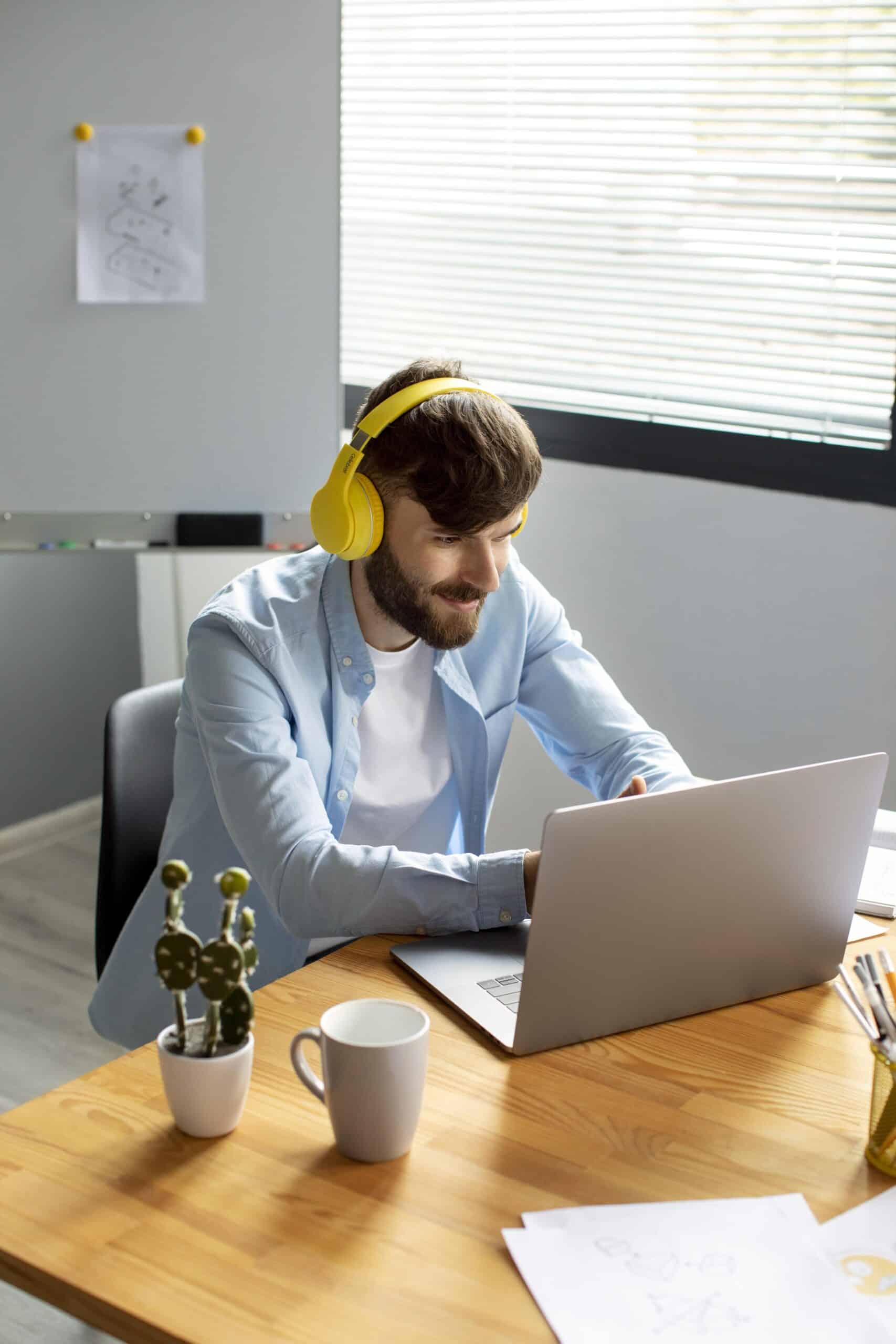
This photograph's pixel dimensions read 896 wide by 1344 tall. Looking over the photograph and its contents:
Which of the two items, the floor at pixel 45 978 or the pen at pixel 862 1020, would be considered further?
the floor at pixel 45 978

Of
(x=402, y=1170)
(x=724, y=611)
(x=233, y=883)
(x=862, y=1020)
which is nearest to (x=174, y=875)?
(x=233, y=883)

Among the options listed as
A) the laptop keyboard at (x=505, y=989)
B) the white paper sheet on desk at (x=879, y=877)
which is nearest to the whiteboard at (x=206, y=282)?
the white paper sheet on desk at (x=879, y=877)

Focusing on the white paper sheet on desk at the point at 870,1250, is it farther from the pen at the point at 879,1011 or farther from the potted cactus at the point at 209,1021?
the potted cactus at the point at 209,1021

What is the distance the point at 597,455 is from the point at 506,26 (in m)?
0.83

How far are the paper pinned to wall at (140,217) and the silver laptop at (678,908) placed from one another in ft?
4.59

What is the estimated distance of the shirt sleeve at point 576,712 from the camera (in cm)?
163

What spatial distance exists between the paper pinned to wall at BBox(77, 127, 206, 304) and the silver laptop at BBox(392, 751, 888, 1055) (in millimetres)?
1399

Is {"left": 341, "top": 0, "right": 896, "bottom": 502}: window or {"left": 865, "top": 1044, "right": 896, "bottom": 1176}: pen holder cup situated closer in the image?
{"left": 865, "top": 1044, "right": 896, "bottom": 1176}: pen holder cup

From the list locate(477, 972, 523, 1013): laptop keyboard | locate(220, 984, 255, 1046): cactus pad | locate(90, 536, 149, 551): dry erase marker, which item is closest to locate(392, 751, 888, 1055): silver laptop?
locate(477, 972, 523, 1013): laptop keyboard

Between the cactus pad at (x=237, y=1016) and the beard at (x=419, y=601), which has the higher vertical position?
the beard at (x=419, y=601)

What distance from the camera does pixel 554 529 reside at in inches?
105

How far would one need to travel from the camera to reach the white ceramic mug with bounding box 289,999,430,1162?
0.89m

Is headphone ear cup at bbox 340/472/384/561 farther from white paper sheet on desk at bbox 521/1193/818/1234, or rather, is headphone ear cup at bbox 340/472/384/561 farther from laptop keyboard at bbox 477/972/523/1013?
white paper sheet on desk at bbox 521/1193/818/1234

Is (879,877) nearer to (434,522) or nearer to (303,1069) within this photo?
(434,522)
